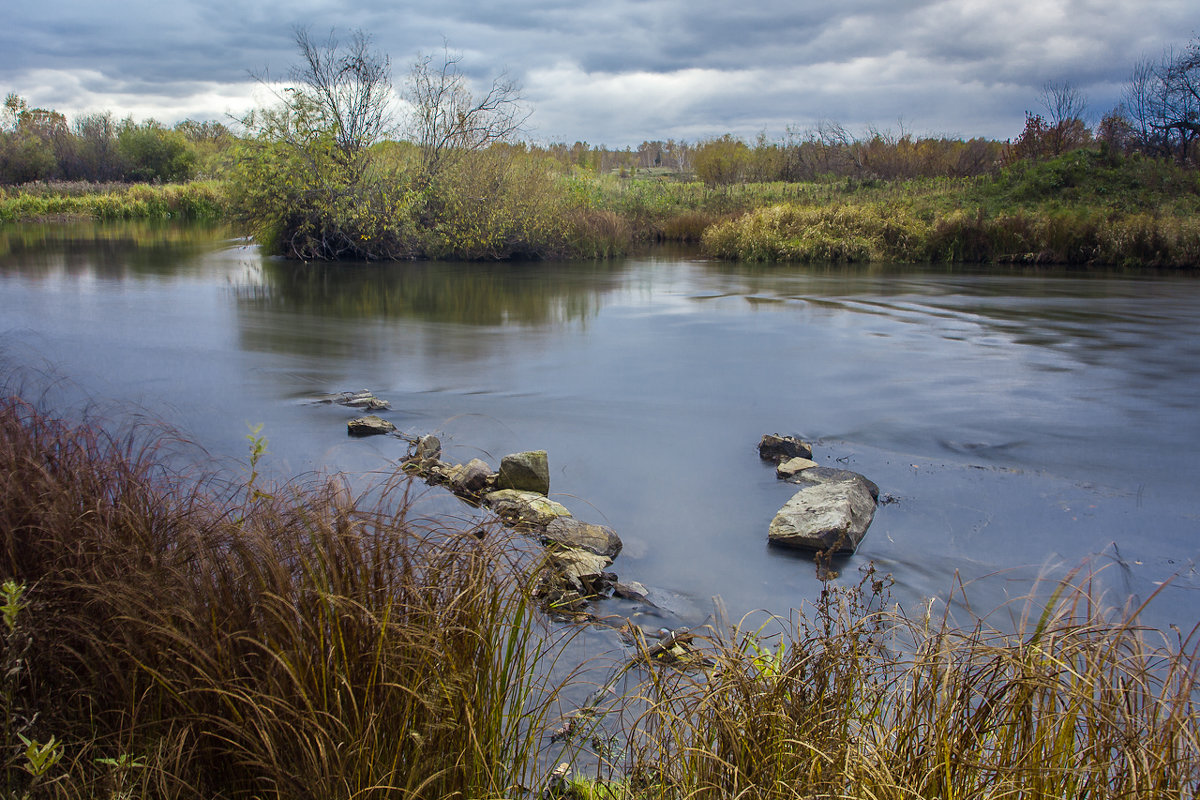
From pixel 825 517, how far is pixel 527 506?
6.70 feet

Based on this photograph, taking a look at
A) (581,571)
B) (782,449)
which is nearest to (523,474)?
(581,571)

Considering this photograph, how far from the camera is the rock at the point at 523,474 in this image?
6.22m

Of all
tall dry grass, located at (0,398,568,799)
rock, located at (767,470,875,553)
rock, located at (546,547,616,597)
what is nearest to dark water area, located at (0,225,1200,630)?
rock, located at (767,470,875,553)

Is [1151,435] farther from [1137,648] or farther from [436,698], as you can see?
[436,698]

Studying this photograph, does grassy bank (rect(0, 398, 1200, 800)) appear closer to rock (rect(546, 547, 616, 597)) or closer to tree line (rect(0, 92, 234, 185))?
rock (rect(546, 547, 616, 597))

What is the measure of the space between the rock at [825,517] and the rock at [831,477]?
24 centimetres

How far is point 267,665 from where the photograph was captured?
2.58 metres

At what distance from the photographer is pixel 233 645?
2645 millimetres

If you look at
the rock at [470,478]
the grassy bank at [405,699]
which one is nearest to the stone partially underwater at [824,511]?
the rock at [470,478]

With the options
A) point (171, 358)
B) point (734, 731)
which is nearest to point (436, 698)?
point (734, 731)

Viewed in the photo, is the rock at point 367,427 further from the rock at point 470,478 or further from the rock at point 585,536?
the rock at point 585,536

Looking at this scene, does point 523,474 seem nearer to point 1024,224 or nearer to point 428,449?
point 428,449

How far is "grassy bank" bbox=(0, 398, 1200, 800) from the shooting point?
7.77 feet

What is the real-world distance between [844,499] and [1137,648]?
10.5ft
